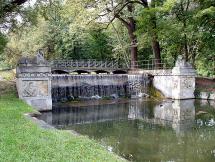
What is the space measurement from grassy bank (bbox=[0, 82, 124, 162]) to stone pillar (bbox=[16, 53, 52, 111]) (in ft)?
23.3

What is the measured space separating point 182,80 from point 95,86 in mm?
6207

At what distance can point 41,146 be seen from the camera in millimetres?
7656

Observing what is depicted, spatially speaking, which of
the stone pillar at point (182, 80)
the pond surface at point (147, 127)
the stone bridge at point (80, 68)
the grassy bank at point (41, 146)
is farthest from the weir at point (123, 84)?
the grassy bank at point (41, 146)

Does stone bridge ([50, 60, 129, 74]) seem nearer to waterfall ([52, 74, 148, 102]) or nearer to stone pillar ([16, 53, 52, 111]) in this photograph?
waterfall ([52, 74, 148, 102])

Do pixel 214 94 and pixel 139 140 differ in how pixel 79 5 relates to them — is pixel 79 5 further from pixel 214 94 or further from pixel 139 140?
pixel 139 140

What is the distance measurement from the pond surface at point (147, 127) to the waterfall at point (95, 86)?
2.64 m

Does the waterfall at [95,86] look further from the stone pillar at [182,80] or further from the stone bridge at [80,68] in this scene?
the stone bridge at [80,68]

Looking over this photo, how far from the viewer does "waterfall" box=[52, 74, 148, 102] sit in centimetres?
2336

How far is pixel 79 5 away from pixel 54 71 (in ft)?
19.5

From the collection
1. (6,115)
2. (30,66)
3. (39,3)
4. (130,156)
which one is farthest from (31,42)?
(130,156)

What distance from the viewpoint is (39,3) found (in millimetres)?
22234

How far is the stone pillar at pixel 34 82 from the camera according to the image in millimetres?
17484

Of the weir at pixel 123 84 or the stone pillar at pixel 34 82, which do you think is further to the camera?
the weir at pixel 123 84

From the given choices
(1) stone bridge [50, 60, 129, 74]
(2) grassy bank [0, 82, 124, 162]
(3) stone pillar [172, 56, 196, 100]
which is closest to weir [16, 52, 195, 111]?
(3) stone pillar [172, 56, 196, 100]
